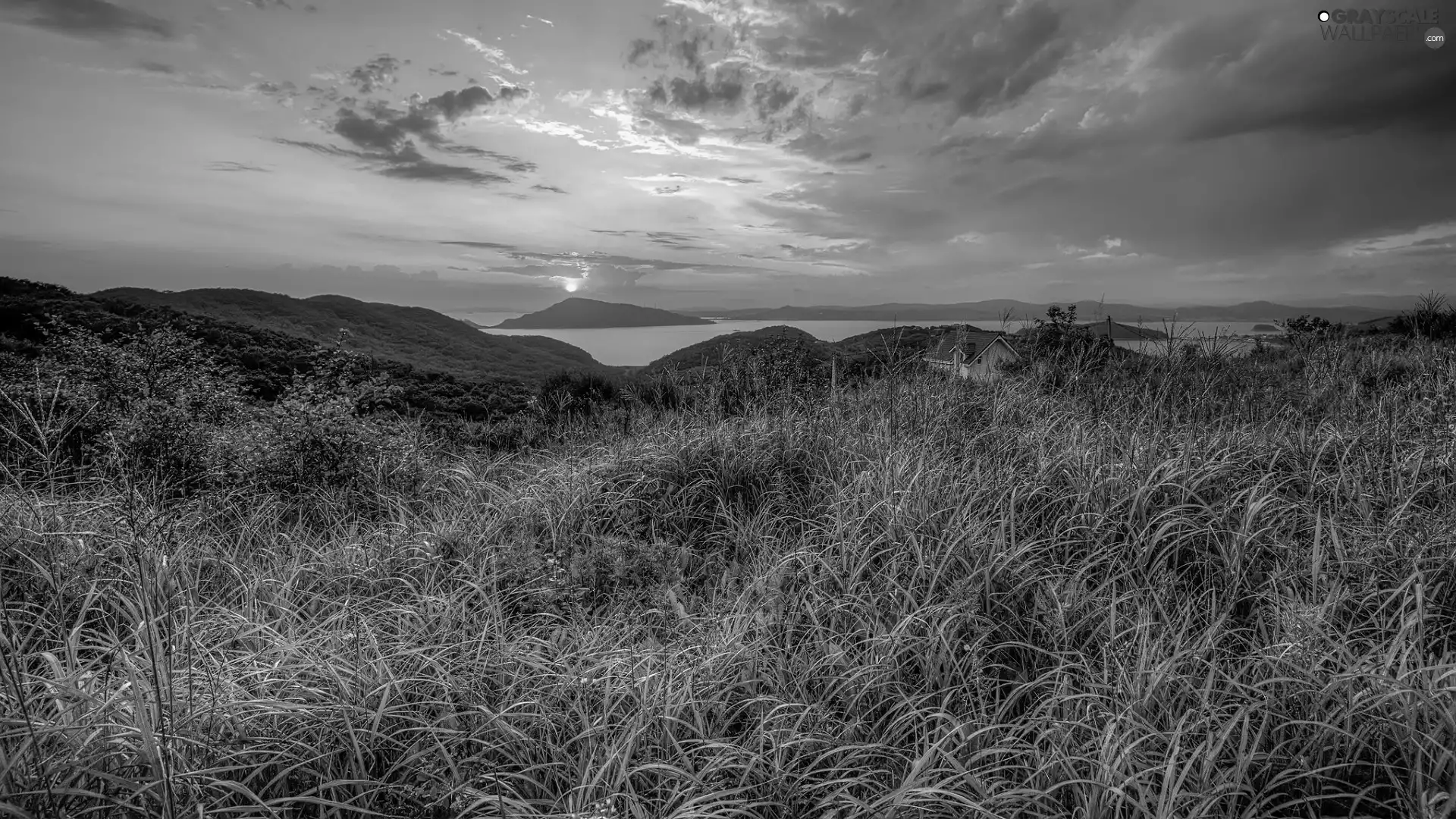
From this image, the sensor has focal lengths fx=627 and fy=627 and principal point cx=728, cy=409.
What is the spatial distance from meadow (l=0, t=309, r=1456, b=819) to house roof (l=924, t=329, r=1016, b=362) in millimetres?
740

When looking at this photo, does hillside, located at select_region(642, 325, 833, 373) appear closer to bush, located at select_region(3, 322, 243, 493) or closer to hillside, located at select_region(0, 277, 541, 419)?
bush, located at select_region(3, 322, 243, 493)

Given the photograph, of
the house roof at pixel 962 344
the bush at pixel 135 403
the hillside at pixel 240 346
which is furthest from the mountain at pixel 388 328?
the house roof at pixel 962 344

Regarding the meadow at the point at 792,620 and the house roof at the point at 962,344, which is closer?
the meadow at the point at 792,620

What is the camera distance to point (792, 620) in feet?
10.5

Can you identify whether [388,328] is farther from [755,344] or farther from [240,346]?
[755,344]

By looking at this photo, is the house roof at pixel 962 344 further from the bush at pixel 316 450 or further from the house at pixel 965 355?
the bush at pixel 316 450

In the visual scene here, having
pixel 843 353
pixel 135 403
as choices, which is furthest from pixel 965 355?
pixel 135 403

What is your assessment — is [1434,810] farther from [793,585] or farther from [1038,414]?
[1038,414]

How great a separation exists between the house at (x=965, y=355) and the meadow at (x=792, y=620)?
1.76ft

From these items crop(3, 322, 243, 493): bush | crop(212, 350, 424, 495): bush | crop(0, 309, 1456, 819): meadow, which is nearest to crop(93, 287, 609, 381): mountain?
crop(3, 322, 243, 493): bush

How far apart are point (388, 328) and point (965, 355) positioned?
239 ft

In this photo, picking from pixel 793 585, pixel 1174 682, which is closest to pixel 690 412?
pixel 793 585

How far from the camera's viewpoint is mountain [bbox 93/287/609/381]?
2207 inches

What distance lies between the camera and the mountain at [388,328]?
2207 inches
